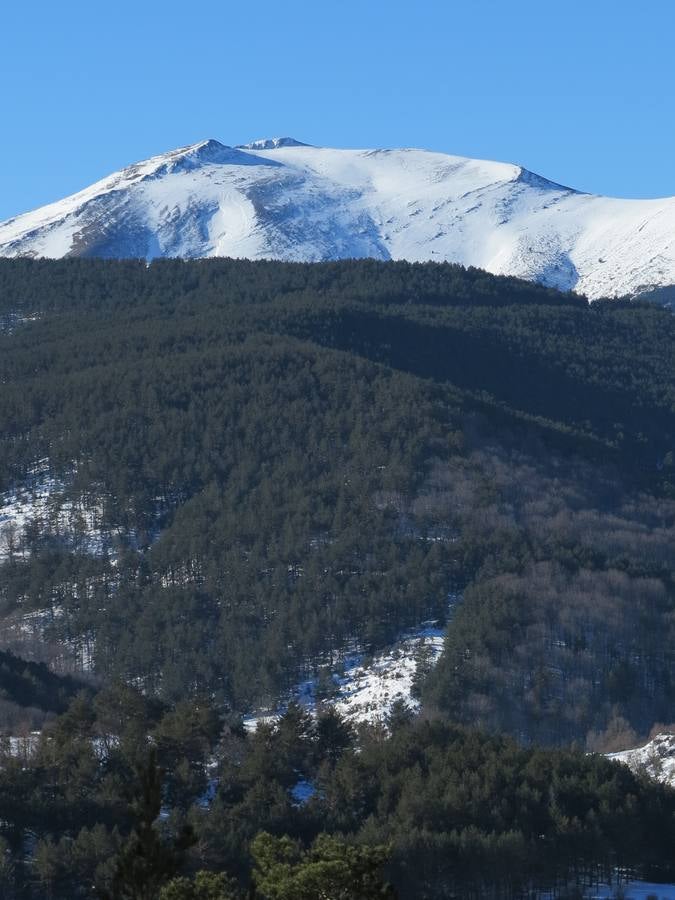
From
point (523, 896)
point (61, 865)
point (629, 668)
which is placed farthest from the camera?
point (629, 668)

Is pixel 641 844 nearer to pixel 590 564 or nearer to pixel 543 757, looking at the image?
pixel 543 757

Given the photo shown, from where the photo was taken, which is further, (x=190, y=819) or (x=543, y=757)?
(x=543, y=757)

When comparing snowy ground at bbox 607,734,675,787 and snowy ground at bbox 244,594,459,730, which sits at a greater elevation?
snowy ground at bbox 244,594,459,730

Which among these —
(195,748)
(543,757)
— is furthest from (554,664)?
(195,748)

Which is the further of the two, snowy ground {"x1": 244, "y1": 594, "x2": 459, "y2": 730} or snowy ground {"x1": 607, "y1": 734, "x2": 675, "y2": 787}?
snowy ground {"x1": 244, "y1": 594, "x2": 459, "y2": 730}

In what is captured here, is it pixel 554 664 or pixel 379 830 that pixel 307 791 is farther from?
pixel 554 664

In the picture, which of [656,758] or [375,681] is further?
[375,681]

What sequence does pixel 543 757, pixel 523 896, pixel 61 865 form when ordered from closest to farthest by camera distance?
pixel 61 865
pixel 523 896
pixel 543 757

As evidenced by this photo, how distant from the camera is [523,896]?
3856 inches

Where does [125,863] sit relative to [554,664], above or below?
above

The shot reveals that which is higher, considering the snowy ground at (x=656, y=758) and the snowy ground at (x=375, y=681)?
the snowy ground at (x=375, y=681)

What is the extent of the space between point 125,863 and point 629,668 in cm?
13575

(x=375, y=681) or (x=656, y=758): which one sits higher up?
(x=375, y=681)

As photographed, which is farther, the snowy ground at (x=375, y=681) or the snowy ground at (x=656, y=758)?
the snowy ground at (x=375, y=681)
